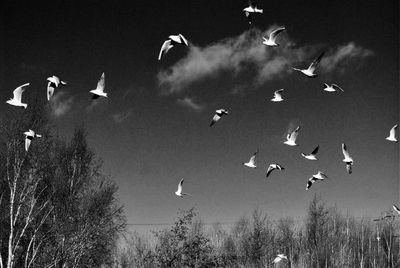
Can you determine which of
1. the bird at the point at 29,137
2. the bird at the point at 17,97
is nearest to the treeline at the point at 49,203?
the bird at the point at 29,137

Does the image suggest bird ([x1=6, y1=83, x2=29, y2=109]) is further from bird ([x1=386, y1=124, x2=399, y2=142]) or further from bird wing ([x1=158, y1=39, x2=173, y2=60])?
bird ([x1=386, y1=124, x2=399, y2=142])

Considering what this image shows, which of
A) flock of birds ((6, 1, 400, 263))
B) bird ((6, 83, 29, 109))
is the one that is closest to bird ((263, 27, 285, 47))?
flock of birds ((6, 1, 400, 263))

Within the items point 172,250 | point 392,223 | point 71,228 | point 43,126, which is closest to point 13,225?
point 71,228

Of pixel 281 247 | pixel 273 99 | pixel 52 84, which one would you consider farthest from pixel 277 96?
pixel 281 247

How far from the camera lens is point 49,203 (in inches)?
1093

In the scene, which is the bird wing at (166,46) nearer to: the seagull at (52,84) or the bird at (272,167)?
the seagull at (52,84)

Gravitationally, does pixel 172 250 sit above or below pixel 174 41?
below

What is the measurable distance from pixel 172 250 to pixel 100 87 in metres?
11.0

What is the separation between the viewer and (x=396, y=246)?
199 ft

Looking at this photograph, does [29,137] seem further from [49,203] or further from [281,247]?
[281,247]

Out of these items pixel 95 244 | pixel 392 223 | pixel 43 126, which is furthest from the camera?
pixel 392 223

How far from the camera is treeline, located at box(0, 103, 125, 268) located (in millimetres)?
24203

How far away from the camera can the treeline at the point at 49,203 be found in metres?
24.2

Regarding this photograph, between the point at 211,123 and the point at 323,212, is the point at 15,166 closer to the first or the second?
the point at 211,123
